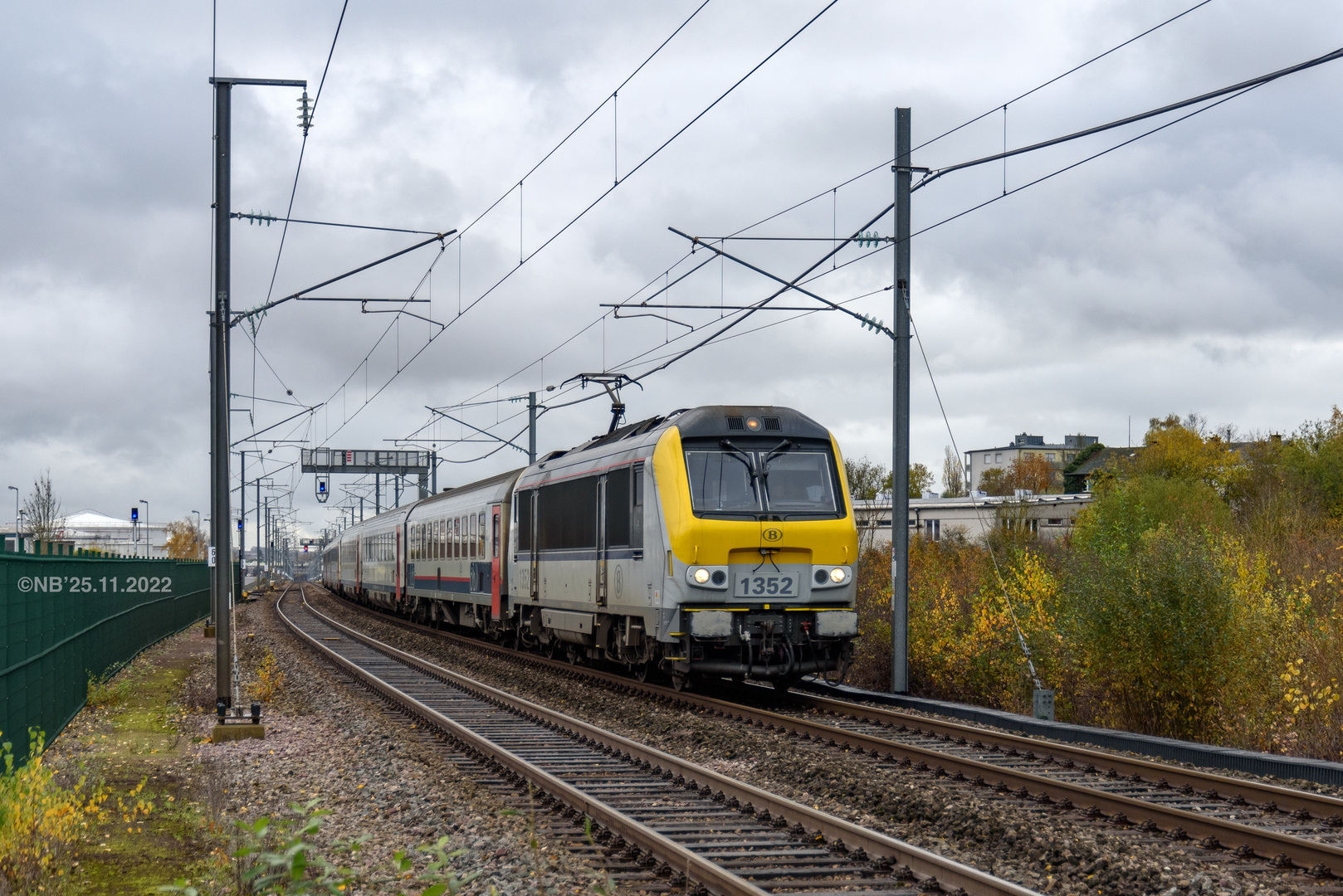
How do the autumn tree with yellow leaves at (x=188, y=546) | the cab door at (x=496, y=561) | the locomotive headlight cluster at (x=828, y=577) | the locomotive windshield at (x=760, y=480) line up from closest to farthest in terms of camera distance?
1. the locomotive windshield at (x=760, y=480)
2. the locomotive headlight cluster at (x=828, y=577)
3. the cab door at (x=496, y=561)
4. the autumn tree with yellow leaves at (x=188, y=546)

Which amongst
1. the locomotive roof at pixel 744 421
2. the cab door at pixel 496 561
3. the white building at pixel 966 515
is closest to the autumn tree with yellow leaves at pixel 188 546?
the white building at pixel 966 515

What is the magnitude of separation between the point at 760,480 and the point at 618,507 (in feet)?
7.97

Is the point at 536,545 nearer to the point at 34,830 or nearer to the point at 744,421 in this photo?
the point at 744,421

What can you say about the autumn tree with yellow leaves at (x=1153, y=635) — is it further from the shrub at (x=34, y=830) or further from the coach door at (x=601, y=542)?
the shrub at (x=34, y=830)

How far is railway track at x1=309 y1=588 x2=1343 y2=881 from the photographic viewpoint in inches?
301

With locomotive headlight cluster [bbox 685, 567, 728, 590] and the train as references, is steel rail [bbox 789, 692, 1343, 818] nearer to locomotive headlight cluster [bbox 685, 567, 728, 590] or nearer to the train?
the train

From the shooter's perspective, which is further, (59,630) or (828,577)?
(828,577)

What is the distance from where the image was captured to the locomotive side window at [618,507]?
54.0 feet

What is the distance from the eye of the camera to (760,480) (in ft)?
50.4

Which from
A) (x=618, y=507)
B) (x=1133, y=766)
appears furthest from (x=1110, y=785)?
(x=618, y=507)

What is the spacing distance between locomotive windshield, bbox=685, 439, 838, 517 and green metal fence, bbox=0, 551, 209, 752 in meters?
7.12

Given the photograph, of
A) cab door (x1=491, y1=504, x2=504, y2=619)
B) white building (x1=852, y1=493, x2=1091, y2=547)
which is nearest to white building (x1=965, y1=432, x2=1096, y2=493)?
white building (x1=852, y1=493, x2=1091, y2=547)

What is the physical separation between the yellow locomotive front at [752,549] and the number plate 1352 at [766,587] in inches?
0.4

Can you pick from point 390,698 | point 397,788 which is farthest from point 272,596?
point 397,788
